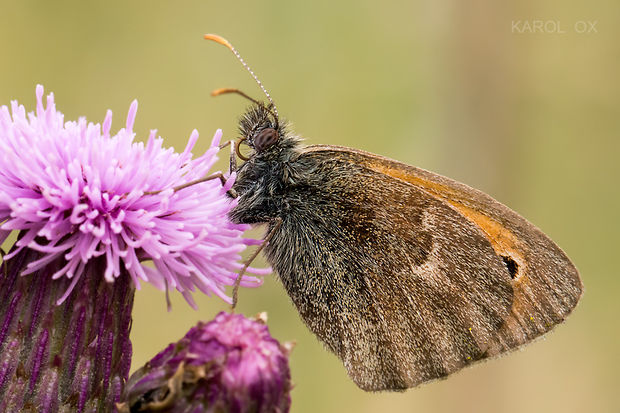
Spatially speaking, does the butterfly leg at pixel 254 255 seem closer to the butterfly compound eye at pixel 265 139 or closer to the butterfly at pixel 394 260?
the butterfly at pixel 394 260

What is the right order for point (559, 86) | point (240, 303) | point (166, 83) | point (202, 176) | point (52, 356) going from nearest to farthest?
point (52, 356), point (202, 176), point (240, 303), point (166, 83), point (559, 86)

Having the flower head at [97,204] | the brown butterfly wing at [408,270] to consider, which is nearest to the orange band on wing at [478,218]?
the brown butterfly wing at [408,270]

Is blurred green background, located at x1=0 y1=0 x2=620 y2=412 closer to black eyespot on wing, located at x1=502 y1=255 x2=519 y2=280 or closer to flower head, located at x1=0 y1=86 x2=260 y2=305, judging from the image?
black eyespot on wing, located at x1=502 y1=255 x2=519 y2=280

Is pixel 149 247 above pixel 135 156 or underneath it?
underneath

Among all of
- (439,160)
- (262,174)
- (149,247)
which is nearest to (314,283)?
(262,174)

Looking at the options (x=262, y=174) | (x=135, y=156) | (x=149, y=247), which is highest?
(x=262, y=174)

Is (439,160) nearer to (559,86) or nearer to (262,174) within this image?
(559,86)
